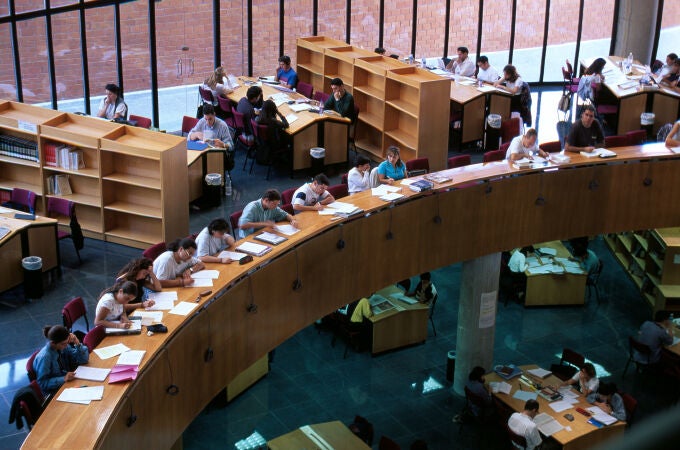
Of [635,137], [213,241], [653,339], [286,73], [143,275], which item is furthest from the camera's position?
[286,73]

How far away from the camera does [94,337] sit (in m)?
6.51

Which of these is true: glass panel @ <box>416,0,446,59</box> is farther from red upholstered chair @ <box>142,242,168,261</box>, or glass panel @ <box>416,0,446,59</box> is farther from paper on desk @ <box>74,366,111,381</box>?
paper on desk @ <box>74,366,111,381</box>

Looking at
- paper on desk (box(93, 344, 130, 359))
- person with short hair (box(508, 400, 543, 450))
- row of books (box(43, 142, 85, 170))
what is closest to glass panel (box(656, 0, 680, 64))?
person with short hair (box(508, 400, 543, 450))

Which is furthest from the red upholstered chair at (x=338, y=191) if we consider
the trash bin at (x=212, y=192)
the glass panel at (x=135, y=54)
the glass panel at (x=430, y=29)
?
the glass panel at (x=430, y=29)

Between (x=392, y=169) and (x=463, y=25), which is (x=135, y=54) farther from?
(x=463, y=25)

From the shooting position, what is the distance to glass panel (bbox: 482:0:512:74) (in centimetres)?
1842

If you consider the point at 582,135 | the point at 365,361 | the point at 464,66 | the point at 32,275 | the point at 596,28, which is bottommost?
the point at 365,361

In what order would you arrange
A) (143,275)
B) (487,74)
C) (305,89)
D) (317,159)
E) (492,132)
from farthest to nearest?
(487,74) → (305,89) → (492,132) → (317,159) → (143,275)

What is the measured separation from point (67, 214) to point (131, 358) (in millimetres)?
4997

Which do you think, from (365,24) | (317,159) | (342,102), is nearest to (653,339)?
(317,159)

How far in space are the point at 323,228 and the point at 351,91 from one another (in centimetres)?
673

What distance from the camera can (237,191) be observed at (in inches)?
491

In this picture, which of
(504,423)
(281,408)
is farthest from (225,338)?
(504,423)

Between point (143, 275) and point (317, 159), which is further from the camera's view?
point (317, 159)
